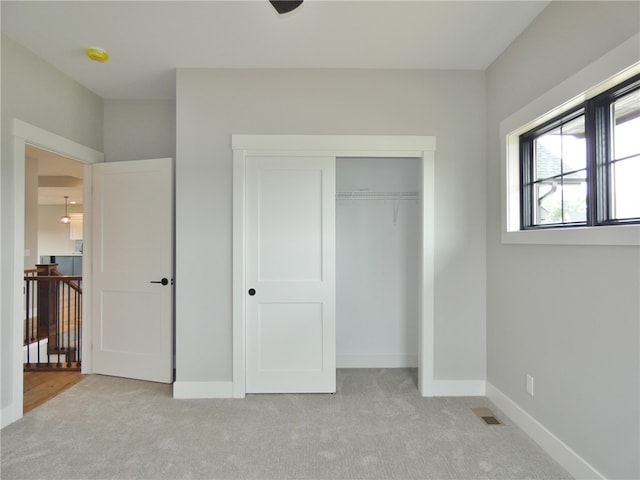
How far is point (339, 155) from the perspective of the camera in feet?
9.42

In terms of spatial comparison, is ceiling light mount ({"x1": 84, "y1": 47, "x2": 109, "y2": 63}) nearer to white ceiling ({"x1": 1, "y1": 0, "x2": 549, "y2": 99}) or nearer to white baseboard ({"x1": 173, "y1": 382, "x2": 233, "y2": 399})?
white ceiling ({"x1": 1, "y1": 0, "x2": 549, "y2": 99})

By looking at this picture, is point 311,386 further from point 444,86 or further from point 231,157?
point 444,86

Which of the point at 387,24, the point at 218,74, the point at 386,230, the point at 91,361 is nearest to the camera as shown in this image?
the point at 387,24

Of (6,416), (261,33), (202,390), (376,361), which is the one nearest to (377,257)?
(376,361)

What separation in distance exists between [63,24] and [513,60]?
3.18 metres

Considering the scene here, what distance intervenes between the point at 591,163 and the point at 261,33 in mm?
2242

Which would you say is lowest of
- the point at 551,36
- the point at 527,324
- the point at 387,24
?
the point at 527,324

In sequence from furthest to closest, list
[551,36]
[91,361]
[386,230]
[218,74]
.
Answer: [386,230] < [91,361] < [218,74] < [551,36]

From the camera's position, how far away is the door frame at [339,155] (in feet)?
9.27

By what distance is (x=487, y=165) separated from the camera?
2.86 meters

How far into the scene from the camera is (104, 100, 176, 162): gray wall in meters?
3.46

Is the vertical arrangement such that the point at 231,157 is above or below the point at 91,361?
above

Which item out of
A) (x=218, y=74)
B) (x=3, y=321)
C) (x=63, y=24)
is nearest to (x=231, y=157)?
(x=218, y=74)

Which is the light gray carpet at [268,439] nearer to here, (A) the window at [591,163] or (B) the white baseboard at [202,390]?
(B) the white baseboard at [202,390]
